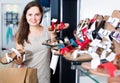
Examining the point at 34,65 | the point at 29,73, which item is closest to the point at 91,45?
the point at 29,73

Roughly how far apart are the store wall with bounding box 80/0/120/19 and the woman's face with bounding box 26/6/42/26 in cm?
39

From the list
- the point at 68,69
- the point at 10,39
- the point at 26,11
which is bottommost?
the point at 68,69

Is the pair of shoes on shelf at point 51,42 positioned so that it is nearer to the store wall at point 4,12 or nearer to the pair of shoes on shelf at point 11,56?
the pair of shoes on shelf at point 11,56

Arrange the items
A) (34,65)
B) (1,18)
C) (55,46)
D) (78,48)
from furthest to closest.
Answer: (1,18) → (34,65) → (55,46) → (78,48)

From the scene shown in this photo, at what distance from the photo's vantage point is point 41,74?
5.58 feet

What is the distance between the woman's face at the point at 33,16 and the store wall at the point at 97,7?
0.39 m

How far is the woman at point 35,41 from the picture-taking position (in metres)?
1.67

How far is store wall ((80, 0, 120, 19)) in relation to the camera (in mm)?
1421

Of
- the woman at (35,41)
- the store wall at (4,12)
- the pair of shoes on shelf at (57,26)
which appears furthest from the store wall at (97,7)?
the store wall at (4,12)

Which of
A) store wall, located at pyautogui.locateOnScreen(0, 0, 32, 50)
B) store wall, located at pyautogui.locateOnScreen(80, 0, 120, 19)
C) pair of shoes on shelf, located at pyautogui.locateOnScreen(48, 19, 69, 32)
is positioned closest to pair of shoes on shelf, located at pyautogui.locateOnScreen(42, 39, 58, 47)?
pair of shoes on shelf, located at pyautogui.locateOnScreen(48, 19, 69, 32)

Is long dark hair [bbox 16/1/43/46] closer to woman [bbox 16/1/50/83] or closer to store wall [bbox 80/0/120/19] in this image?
woman [bbox 16/1/50/83]

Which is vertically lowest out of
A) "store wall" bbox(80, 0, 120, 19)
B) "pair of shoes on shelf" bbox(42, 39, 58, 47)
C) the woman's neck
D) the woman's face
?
"pair of shoes on shelf" bbox(42, 39, 58, 47)

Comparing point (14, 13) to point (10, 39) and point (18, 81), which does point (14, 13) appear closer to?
point (10, 39)

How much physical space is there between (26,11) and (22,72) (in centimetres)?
42
